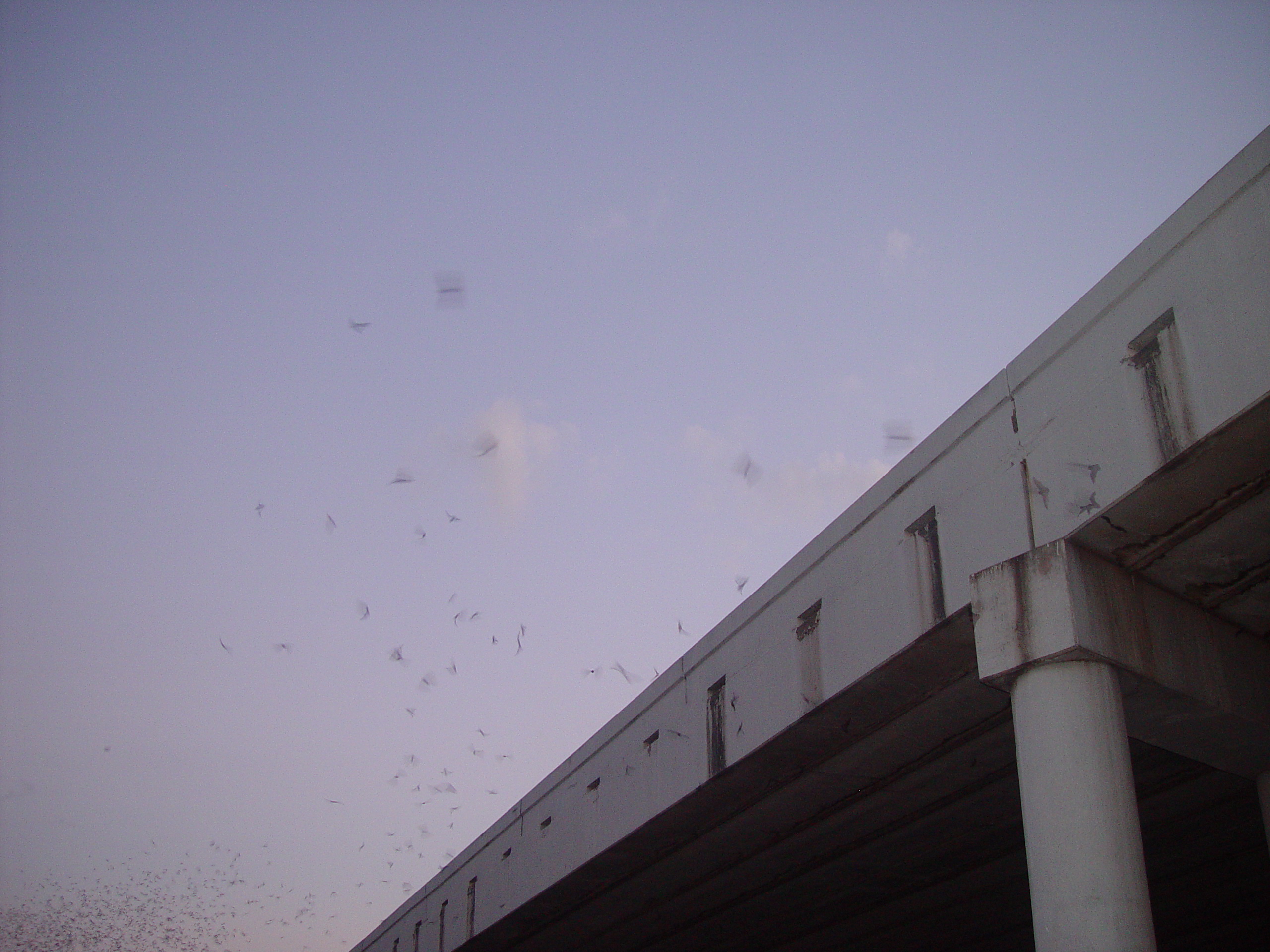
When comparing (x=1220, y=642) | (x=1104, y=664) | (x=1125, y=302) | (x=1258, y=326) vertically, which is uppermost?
(x=1125, y=302)

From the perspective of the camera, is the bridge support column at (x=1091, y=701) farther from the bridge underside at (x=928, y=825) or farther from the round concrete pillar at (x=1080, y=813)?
the bridge underside at (x=928, y=825)

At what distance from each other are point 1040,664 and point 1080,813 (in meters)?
1.33

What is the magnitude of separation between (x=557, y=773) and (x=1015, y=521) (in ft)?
44.1

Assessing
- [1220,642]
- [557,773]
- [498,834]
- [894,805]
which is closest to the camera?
[1220,642]

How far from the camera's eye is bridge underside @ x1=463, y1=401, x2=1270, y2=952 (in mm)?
10805

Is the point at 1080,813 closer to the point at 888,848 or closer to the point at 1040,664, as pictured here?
the point at 1040,664

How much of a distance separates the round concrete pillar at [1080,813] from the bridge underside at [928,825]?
2.94 ft

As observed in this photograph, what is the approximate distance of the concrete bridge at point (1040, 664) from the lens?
968cm

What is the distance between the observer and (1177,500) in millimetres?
10195

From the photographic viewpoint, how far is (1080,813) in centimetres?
990

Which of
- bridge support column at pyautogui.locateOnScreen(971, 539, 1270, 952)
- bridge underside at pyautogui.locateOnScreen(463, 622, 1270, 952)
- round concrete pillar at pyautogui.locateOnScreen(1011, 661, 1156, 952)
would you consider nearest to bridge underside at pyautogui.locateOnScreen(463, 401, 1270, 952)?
bridge underside at pyautogui.locateOnScreen(463, 622, 1270, 952)

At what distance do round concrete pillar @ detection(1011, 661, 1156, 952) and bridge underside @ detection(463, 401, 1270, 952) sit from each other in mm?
897

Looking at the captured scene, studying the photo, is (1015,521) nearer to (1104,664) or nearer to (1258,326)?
(1104,664)

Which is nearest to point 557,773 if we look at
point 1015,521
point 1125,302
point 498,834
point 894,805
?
point 498,834
